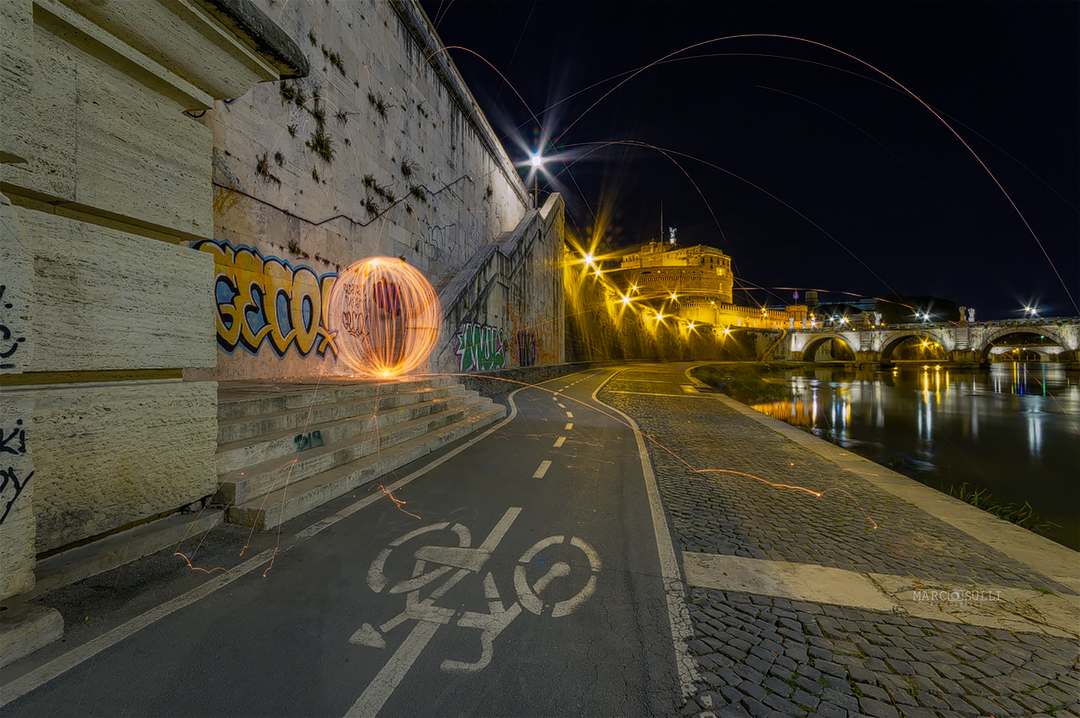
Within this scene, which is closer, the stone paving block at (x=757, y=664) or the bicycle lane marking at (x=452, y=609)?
the bicycle lane marking at (x=452, y=609)

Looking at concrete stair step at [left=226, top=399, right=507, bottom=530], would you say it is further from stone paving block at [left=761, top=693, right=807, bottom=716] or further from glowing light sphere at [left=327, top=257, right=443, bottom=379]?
glowing light sphere at [left=327, top=257, right=443, bottom=379]

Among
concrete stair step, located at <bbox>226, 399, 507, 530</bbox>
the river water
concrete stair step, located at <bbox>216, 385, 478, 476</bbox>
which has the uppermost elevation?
concrete stair step, located at <bbox>216, 385, 478, 476</bbox>

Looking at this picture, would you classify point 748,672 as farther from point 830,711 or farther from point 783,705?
point 830,711

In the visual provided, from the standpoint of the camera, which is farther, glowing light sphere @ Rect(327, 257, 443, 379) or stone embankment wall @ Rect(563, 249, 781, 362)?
stone embankment wall @ Rect(563, 249, 781, 362)

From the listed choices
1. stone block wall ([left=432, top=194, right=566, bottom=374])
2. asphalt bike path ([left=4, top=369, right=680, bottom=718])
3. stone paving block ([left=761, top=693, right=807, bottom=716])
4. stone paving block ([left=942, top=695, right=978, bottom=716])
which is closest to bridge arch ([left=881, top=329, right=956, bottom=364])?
stone block wall ([left=432, top=194, right=566, bottom=374])

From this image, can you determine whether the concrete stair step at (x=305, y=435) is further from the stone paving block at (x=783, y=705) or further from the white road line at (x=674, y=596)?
the stone paving block at (x=783, y=705)

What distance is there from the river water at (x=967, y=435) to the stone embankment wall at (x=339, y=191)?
14.0 metres

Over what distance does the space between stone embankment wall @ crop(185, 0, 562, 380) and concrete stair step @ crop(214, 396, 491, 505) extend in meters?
2.32

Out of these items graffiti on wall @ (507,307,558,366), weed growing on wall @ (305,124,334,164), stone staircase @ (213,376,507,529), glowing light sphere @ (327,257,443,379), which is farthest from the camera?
graffiti on wall @ (507,307,558,366)

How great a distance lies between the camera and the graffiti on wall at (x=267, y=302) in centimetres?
900

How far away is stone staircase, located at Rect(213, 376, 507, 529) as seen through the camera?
4.65m

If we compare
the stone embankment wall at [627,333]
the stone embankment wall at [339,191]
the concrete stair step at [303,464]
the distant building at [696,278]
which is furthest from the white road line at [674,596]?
the distant building at [696,278]

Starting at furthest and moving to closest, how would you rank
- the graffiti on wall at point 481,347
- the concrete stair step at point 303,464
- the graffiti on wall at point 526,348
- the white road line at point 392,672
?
the graffiti on wall at point 526,348 < the graffiti on wall at point 481,347 < the concrete stair step at point 303,464 < the white road line at point 392,672

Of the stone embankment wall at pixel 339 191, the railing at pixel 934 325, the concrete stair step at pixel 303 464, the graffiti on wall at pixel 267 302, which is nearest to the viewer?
the concrete stair step at pixel 303 464
